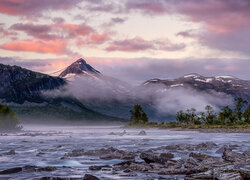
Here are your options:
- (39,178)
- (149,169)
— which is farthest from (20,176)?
(149,169)

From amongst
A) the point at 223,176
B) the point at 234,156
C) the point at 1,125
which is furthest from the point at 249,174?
the point at 1,125

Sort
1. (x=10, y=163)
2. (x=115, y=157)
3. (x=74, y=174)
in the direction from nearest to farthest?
(x=74, y=174)
(x=10, y=163)
(x=115, y=157)

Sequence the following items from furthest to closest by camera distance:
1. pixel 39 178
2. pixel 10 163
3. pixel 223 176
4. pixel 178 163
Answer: pixel 10 163, pixel 178 163, pixel 39 178, pixel 223 176

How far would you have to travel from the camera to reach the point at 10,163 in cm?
3366

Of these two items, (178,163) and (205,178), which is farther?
(178,163)

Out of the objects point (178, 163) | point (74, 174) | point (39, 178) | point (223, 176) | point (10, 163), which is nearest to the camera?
point (223, 176)

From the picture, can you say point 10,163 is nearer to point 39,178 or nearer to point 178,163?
point 39,178

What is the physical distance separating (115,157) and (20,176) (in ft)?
45.8

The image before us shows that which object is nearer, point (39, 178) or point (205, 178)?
point (205, 178)

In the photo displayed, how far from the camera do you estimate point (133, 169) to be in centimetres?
2722

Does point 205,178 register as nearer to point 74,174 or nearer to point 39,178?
point 74,174

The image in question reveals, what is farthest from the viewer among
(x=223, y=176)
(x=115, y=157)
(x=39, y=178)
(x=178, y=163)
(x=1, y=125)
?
(x=1, y=125)

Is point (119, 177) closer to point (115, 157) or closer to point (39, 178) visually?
point (39, 178)

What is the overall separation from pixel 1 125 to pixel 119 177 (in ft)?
509
